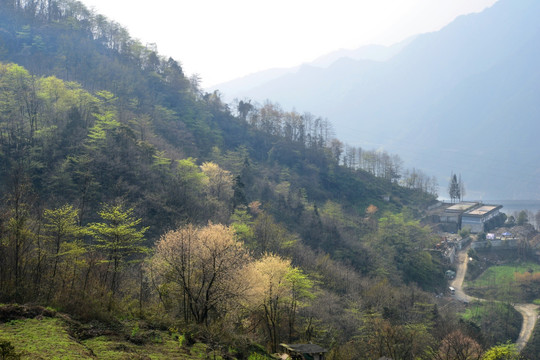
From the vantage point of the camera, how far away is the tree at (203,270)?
73.9 ft

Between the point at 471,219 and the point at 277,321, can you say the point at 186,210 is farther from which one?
the point at 471,219

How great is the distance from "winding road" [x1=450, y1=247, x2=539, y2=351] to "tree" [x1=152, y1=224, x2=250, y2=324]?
148 ft

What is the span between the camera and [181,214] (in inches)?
1727

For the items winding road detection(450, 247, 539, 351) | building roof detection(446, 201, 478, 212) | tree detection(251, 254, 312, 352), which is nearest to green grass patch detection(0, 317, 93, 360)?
tree detection(251, 254, 312, 352)

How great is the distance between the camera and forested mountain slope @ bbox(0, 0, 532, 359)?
22.0m

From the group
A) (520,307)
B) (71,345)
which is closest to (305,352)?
(71,345)

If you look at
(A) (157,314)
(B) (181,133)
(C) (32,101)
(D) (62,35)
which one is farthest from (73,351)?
(D) (62,35)

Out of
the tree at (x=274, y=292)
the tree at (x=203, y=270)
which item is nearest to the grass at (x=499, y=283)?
the tree at (x=274, y=292)

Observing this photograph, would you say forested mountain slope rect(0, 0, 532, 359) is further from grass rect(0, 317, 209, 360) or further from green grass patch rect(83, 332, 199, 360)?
grass rect(0, 317, 209, 360)

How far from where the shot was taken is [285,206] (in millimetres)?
67250

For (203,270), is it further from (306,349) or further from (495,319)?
(495,319)

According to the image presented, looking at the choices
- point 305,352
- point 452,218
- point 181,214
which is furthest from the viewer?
point 452,218

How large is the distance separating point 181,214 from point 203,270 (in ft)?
73.4

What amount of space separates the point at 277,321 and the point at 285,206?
133 ft
